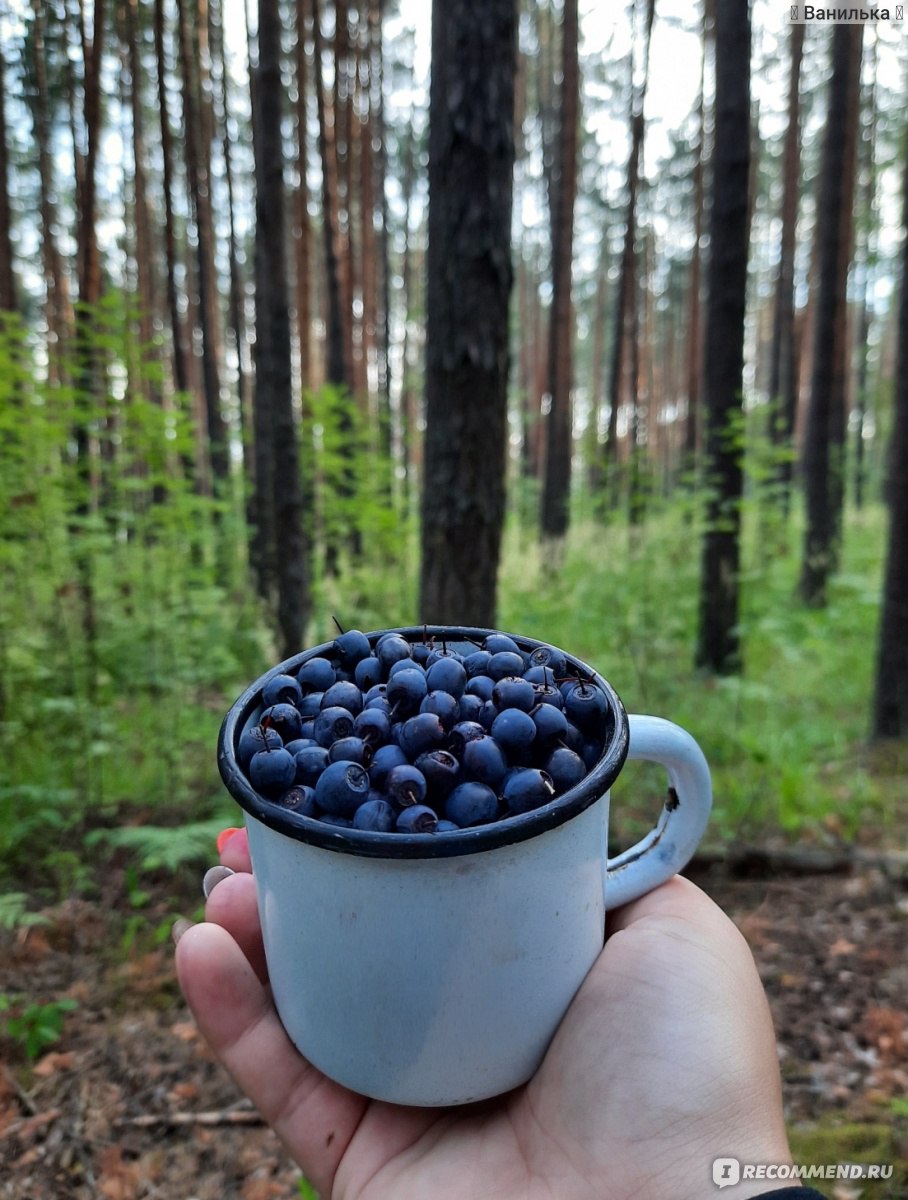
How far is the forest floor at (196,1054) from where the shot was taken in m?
1.90

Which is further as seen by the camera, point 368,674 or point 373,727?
point 368,674

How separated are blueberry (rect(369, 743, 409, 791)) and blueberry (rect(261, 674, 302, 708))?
0.61ft

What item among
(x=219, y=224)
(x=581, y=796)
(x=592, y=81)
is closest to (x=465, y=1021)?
(x=581, y=796)

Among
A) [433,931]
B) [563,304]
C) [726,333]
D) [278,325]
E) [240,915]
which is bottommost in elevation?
[240,915]

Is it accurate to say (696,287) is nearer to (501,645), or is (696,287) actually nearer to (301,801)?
(501,645)

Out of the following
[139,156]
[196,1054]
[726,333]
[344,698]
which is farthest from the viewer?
[139,156]

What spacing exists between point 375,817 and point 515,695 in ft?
0.78

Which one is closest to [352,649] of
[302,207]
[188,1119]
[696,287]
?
[188,1119]

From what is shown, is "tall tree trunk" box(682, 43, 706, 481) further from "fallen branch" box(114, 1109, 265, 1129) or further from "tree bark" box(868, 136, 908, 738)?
"fallen branch" box(114, 1109, 265, 1129)

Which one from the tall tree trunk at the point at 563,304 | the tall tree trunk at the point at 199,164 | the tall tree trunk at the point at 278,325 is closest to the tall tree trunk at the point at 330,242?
the tall tree trunk at the point at 199,164

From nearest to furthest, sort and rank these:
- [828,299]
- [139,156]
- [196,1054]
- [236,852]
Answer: [236,852] → [196,1054] → [828,299] → [139,156]

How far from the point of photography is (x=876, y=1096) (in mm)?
2111

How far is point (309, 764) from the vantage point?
0.95 meters

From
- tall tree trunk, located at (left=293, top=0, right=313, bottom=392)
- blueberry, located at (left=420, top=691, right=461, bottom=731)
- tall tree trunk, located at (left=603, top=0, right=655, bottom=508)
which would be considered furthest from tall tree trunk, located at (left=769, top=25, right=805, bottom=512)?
blueberry, located at (left=420, top=691, right=461, bottom=731)
